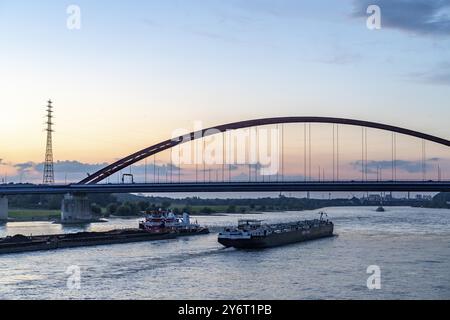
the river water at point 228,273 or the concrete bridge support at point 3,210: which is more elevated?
the concrete bridge support at point 3,210

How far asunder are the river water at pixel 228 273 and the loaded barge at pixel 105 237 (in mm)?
1762

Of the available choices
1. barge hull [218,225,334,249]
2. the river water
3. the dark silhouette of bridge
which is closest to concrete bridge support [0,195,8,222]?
the dark silhouette of bridge

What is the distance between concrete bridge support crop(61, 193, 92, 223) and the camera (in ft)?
256

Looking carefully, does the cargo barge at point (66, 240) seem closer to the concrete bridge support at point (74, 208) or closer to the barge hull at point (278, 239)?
Result: the barge hull at point (278, 239)

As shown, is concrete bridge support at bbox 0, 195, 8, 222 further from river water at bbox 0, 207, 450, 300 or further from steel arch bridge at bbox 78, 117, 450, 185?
river water at bbox 0, 207, 450, 300

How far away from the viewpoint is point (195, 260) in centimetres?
3538

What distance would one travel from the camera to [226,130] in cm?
7462

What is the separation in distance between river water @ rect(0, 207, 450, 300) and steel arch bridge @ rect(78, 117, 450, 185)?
2790cm

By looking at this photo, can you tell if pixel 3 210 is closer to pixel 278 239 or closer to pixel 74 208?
pixel 74 208

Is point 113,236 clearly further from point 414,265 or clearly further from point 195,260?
point 414,265

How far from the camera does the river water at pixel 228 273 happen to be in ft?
75.5

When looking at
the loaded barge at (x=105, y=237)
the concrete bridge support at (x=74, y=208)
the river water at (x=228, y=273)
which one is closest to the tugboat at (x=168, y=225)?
the loaded barge at (x=105, y=237)
